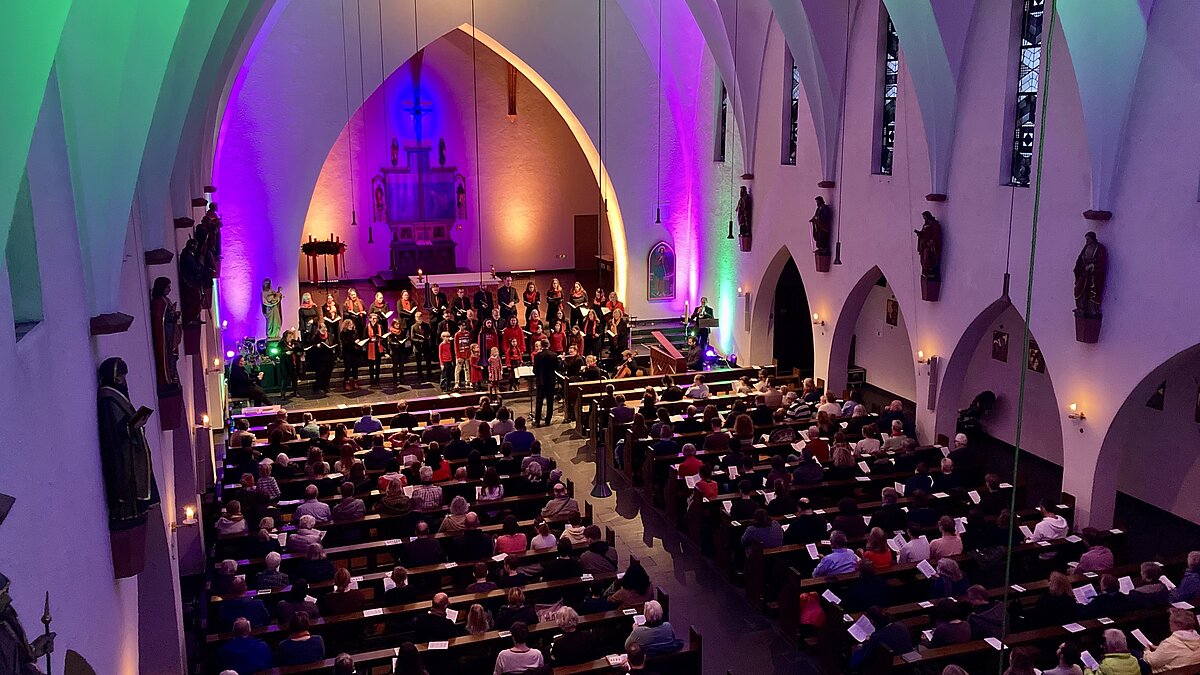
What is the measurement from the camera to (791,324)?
21.0 meters

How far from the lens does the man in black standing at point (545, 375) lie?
1688 centimetres

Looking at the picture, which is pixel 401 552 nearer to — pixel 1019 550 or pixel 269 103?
pixel 1019 550

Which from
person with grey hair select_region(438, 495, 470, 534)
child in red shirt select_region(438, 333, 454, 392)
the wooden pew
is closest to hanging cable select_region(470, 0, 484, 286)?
child in red shirt select_region(438, 333, 454, 392)

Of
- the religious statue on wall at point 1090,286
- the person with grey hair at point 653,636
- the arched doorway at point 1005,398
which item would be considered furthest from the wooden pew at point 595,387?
the person with grey hair at point 653,636

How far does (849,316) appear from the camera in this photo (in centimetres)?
1714

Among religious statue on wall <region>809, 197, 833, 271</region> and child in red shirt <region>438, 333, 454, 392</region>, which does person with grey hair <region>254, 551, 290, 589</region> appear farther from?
religious statue on wall <region>809, 197, 833, 271</region>

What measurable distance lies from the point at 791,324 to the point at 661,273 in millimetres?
3552

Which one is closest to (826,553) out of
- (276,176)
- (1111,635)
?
(1111,635)

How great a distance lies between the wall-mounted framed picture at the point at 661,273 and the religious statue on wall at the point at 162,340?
1550cm

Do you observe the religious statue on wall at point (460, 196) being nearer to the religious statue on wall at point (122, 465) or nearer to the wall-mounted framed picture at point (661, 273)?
the wall-mounted framed picture at point (661, 273)

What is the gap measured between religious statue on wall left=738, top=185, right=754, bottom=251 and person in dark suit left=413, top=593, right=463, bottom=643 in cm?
1271

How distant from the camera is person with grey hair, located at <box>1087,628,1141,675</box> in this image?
25.3 ft

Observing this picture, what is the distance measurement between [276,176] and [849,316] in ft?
38.3

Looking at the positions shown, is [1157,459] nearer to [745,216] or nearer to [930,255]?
[930,255]
